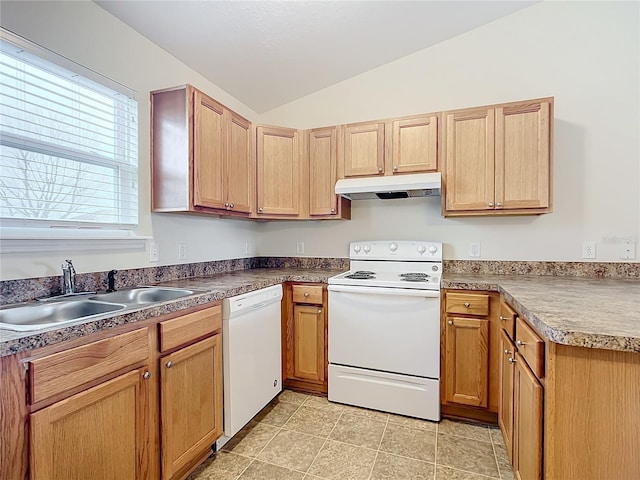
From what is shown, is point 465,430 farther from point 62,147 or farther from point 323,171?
point 62,147

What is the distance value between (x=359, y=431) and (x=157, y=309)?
4.88ft

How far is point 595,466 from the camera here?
39.1 inches

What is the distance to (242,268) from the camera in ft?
9.96

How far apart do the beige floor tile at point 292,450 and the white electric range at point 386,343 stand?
0.48 m

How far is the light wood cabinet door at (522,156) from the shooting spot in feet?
7.02

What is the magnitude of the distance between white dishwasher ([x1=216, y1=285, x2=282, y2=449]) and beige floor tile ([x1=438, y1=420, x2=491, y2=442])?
3.87 ft

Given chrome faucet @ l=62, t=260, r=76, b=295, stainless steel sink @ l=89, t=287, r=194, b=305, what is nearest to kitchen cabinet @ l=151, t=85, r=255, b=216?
stainless steel sink @ l=89, t=287, r=194, b=305

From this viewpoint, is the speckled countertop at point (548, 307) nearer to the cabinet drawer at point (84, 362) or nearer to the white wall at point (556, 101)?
the cabinet drawer at point (84, 362)

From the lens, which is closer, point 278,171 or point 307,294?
point 307,294

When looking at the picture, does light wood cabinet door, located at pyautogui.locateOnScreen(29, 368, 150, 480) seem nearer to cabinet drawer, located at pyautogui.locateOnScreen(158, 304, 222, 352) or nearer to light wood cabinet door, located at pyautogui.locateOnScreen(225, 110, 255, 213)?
cabinet drawer, located at pyautogui.locateOnScreen(158, 304, 222, 352)

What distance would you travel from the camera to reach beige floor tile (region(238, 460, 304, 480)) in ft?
5.41

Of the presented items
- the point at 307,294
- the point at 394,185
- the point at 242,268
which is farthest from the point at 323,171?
the point at 242,268

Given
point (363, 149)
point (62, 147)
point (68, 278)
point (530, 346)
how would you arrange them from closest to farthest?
point (530, 346), point (68, 278), point (62, 147), point (363, 149)

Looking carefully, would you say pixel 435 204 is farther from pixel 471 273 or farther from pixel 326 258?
pixel 326 258
